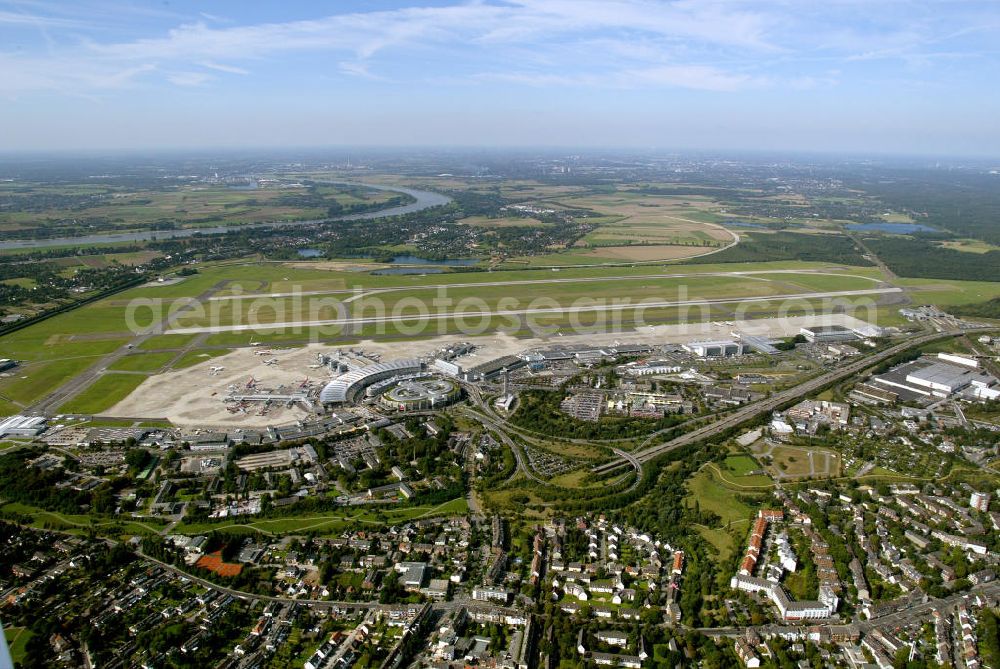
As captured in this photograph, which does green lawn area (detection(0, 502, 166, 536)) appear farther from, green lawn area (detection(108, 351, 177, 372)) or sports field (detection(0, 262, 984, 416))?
green lawn area (detection(108, 351, 177, 372))

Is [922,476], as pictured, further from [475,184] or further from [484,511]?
[475,184]

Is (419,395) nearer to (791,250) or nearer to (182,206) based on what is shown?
(791,250)

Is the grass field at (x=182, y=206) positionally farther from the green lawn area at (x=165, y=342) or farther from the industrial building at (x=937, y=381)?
the industrial building at (x=937, y=381)

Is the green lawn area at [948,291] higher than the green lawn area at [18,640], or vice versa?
the green lawn area at [948,291]

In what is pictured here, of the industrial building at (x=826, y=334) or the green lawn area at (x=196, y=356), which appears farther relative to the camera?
the industrial building at (x=826, y=334)

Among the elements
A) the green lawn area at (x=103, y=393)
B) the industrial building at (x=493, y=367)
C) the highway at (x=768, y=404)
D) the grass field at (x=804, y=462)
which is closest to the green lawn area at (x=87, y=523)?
the green lawn area at (x=103, y=393)

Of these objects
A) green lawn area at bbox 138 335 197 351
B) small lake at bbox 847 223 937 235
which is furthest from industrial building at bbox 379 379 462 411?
small lake at bbox 847 223 937 235

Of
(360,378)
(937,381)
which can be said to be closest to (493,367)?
(360,378)
